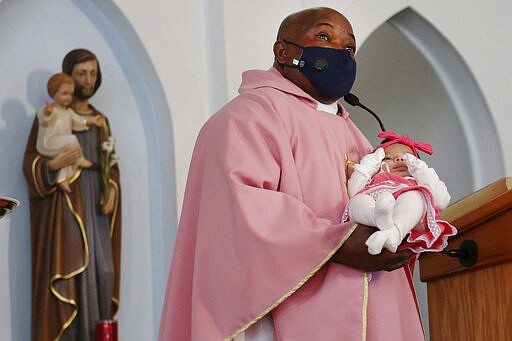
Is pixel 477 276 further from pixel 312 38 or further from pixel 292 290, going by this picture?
pixel 312 38

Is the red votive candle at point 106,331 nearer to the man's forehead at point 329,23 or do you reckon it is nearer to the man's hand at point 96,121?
the man's hand at point 96,121

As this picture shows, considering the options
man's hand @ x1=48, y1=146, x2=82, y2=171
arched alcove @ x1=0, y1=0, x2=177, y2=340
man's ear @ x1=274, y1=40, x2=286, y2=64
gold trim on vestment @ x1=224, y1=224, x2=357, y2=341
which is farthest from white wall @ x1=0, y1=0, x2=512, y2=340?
gold trim on vestment @ x1=224, y1=224, x2=357, y2=341

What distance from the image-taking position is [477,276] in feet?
8.91

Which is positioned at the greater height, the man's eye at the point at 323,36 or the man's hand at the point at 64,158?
the man's eye at the point at 323,36

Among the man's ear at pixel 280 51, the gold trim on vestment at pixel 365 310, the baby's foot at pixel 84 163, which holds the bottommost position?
the gold trim on vestment at pixel 365 310

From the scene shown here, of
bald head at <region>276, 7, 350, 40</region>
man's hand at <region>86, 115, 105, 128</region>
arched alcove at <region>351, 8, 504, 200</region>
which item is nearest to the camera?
bald head at <region>276, 7, 350, 40</region>

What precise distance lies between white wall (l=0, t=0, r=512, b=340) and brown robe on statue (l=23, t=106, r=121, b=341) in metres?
0.33

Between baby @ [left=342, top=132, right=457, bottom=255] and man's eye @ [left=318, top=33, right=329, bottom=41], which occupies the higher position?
man's eye @ [left=318, top=33, right=329, bottom=41]

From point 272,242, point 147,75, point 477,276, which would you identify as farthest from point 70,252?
point 477,276

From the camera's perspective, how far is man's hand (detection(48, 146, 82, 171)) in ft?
16.4

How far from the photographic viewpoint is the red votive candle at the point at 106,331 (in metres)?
4.84

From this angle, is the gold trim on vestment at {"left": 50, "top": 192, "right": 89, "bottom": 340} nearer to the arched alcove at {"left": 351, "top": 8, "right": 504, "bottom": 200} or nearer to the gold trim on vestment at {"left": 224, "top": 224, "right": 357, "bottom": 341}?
the gold trim on vestment at {"left": 224, "top": 224, "right": 357, "bottom": 341}

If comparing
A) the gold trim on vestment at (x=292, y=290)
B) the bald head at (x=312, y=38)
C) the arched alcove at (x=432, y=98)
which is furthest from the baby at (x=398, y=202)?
the arched alcove at (x=432, y=98)

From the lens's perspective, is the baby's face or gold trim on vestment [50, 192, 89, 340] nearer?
the baby's face
